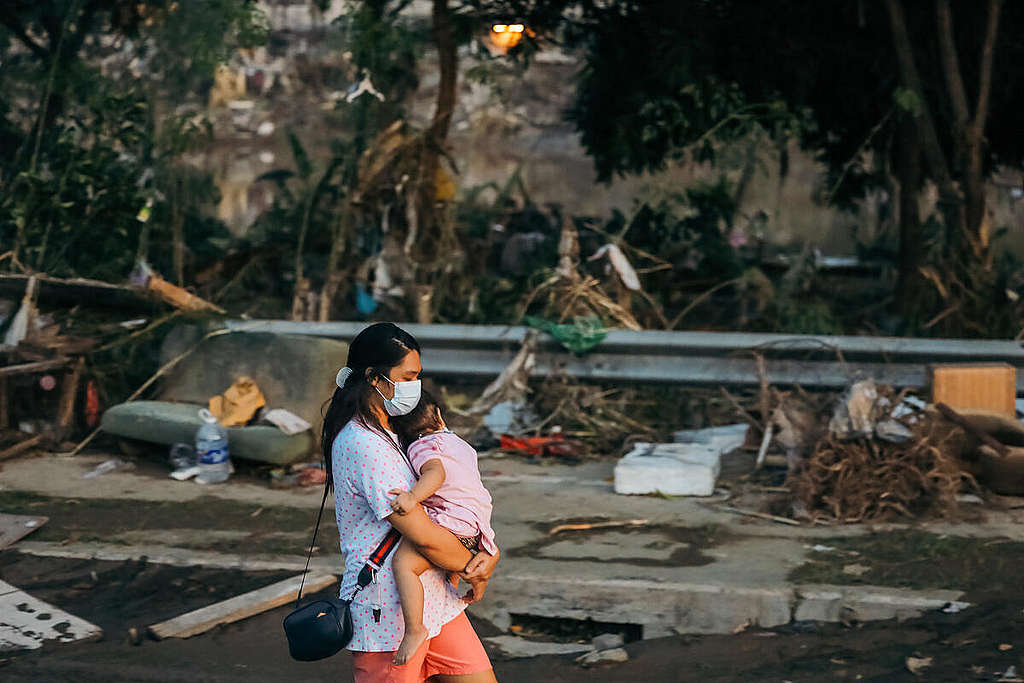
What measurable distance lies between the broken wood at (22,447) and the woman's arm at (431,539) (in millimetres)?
6157

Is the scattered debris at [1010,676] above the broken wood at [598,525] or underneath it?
underneath

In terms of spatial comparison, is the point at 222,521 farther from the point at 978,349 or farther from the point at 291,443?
the point at 978,349

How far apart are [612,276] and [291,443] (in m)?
2.97

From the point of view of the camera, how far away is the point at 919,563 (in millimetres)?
6090

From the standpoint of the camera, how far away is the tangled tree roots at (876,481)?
6.92 metres

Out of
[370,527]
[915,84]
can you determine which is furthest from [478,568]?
[915,84]

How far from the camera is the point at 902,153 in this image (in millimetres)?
12297

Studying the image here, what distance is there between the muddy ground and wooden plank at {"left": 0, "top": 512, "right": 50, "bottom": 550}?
1.13m

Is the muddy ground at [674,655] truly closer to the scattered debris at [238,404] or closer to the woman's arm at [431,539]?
the woman's arm at [431,539]

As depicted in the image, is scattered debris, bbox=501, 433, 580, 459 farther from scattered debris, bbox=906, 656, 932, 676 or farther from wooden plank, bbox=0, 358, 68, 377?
scattered debris, bbox=906, 656, 932, 676

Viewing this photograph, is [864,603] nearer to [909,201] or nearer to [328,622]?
[328,622]

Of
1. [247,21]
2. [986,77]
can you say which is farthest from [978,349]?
[247,21]

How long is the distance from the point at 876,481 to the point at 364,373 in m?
4.29

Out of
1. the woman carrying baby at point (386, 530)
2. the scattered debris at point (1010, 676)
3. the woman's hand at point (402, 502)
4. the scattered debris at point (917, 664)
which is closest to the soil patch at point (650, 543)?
the scattered debris at point (917, 664)
